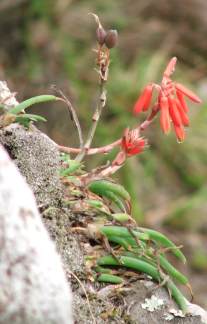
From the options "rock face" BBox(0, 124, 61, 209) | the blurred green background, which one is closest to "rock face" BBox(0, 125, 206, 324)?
"rock face" BBox(0, 124, 61, 209)

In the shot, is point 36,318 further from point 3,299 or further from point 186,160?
point 186,160

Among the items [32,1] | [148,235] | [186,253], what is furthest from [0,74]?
[148,235]

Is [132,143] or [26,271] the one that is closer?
[26,271]

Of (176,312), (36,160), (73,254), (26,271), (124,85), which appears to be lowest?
(124,85)

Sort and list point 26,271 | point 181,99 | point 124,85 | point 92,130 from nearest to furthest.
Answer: point 26,271
point 92,130
point 181,99
point 124,85

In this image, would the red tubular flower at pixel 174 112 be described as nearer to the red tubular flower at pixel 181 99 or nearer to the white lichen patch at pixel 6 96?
the red tubular flower at pixel 181 99

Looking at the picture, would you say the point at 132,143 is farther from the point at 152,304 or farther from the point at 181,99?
the point at 152,304

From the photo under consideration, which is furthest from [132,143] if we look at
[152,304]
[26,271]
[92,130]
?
[26,271]

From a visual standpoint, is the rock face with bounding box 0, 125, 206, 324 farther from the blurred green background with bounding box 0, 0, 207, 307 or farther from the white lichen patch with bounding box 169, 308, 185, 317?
the blurred green background with bounding box 0, 0, 207, 307
